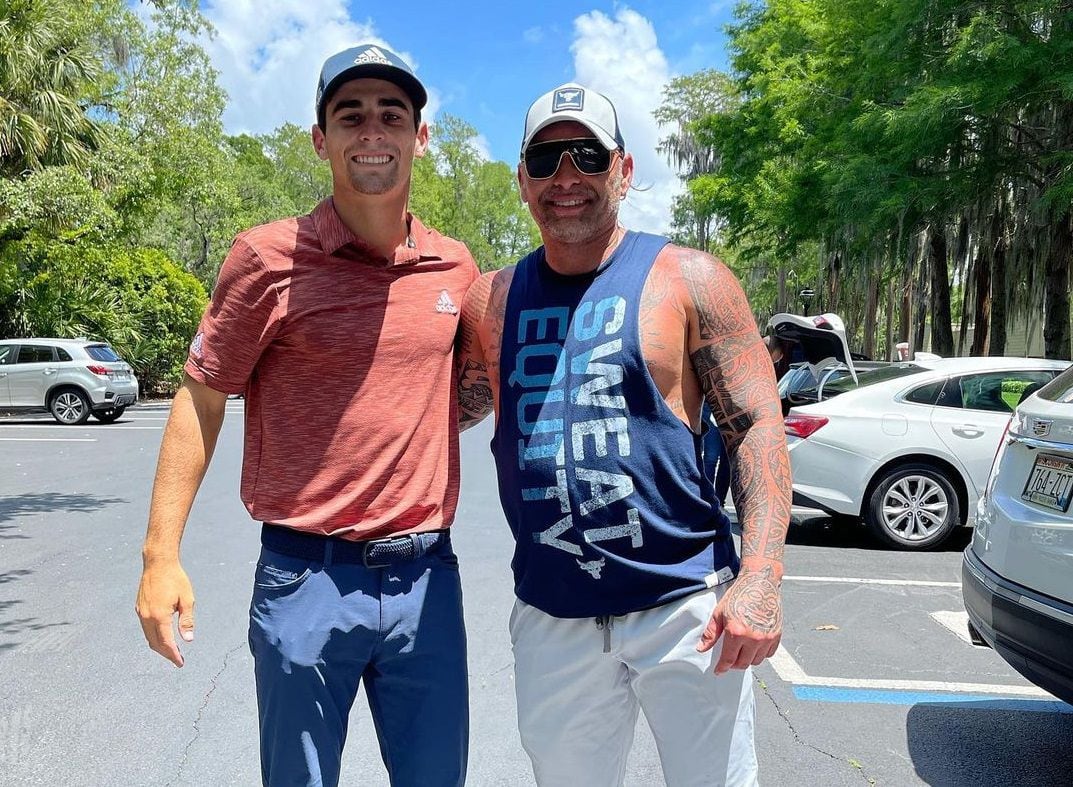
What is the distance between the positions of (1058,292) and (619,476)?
1630cm

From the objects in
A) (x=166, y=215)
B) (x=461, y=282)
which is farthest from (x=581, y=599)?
(x=166, y=215)

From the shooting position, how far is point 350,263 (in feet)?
7.12

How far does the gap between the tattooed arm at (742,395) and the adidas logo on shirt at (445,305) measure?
1.91ft

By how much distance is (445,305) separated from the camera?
7.33 feet

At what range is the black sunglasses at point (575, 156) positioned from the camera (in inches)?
83.6

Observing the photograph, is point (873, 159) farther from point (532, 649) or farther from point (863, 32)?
point (532, 649)

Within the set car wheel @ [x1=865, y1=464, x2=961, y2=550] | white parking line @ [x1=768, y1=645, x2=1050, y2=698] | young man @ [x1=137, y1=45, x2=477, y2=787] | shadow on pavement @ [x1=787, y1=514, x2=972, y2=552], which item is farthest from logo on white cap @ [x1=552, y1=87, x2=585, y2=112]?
shadow on pavement @ [x1=787, y1=514, x2=972, y2=552]

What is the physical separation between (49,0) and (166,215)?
76.2ft

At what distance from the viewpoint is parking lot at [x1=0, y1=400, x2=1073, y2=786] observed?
3.40 m

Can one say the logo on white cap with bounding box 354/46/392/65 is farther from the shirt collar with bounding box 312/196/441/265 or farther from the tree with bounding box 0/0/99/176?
the tree with bounding box 0/0/99/176

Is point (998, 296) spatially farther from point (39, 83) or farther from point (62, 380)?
point (62, 380)

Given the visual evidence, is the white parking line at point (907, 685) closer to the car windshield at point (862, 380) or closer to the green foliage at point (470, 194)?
the car windshield at point (862, 380)

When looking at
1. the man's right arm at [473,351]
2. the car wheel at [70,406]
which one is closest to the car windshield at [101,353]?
the car wheel at [70,406]

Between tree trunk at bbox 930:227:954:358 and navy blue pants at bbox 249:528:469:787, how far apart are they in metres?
19.6
